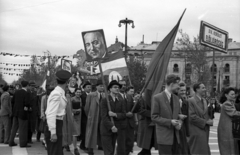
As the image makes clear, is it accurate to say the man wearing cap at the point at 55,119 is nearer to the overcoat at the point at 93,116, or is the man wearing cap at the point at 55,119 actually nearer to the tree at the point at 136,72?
the overcoat at the point at 93,116

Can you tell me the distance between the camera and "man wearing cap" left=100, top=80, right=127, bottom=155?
263 inches

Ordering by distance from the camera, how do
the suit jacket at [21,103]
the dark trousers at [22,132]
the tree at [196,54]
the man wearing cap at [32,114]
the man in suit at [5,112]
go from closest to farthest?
the dark trousers at [22,132] < the suit jacket at [21,103] < the man wearing cap at [32,114] < the man in suit at [5,112] < the tree at [196,54]

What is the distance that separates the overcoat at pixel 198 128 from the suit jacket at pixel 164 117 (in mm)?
1170

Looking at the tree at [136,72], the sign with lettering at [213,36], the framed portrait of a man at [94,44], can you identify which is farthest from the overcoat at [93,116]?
the tree at [136,72]

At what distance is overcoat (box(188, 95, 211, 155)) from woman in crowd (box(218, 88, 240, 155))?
37cm

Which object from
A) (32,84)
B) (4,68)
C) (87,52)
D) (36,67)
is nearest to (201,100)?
(87,52)

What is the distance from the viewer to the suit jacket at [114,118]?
6.68 metres

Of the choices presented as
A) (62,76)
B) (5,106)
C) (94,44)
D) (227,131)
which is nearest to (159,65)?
(94,44)

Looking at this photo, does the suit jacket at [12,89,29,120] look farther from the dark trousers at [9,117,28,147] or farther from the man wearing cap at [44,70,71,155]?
the man wearing cap at [44,70,71,155]

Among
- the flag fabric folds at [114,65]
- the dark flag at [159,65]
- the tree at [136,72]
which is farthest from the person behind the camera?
the tree at [136,72]

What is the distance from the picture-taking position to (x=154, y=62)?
707 centimetres

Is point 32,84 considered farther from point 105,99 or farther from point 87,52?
point 105,99

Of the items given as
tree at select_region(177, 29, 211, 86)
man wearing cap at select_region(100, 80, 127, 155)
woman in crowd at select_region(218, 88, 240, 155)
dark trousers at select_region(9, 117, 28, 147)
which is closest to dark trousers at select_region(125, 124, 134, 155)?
man wearing cap at select_region(100, 80, 127, 155)

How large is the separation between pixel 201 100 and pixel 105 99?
6.26ft
